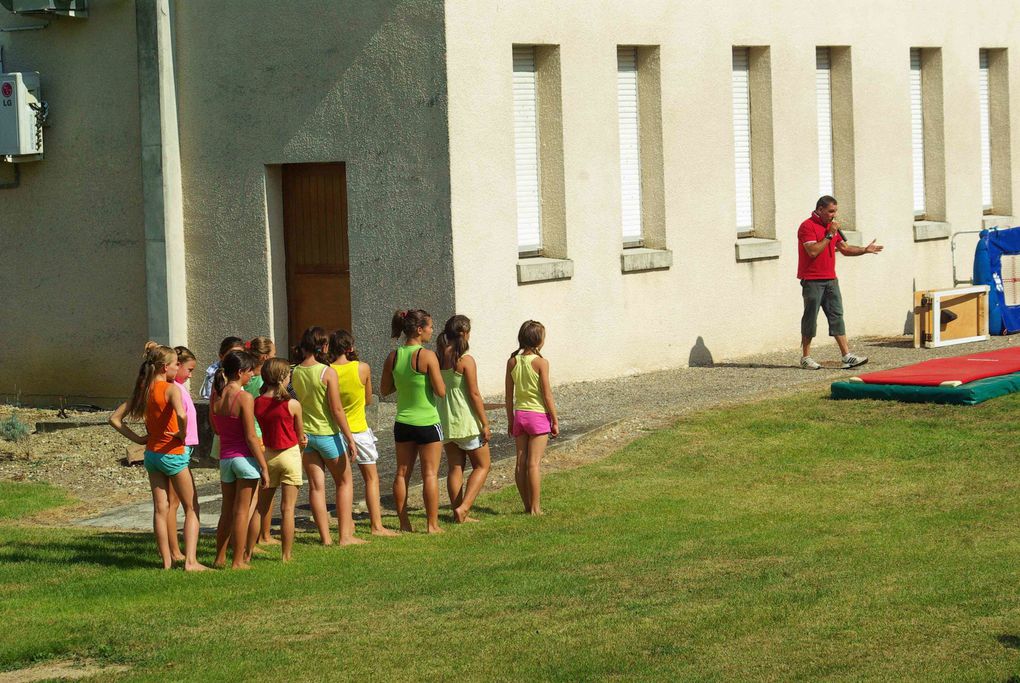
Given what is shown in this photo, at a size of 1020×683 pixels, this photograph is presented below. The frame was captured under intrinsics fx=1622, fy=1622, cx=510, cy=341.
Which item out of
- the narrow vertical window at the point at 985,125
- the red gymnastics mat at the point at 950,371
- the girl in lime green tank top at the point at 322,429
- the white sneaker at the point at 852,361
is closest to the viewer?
the girl in lime green tank top at the point at 322,429

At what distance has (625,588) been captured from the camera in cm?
936

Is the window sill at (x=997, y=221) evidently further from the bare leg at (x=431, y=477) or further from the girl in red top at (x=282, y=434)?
the girl in red top at (x=282, y=434)

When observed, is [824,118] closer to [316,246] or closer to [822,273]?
[822,273]

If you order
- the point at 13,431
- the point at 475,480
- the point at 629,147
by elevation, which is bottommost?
the point at 475,480

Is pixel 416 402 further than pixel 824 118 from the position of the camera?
No

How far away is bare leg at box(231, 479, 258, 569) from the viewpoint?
33.3ft

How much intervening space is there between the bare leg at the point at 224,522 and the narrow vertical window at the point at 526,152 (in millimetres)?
7549

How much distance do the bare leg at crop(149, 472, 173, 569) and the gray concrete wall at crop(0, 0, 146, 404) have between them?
8.32 m

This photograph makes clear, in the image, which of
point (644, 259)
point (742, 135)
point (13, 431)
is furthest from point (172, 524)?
point (742, 135)

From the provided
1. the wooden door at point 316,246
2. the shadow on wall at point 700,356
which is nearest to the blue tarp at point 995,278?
the shadow on wall at point 700,356

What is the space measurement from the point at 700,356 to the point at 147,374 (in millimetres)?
10023

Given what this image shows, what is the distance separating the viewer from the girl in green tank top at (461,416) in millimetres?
11453

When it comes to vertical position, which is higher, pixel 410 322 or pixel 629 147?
pixel 629 147

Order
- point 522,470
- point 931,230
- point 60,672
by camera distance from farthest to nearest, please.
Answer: point 931,230
point 522,470
point 60,672
